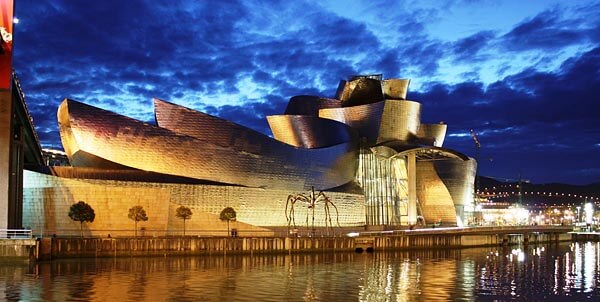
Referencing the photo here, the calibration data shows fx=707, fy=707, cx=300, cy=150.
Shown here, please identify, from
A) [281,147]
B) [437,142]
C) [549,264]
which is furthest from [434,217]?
[549,264]

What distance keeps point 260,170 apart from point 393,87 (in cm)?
2739

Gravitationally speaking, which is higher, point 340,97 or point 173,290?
point 340,97

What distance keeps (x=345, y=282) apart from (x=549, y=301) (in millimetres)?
8161

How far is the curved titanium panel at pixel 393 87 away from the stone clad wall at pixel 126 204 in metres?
30.6

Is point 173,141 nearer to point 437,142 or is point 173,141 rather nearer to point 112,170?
point 112,170

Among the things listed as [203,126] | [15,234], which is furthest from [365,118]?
[15,234]

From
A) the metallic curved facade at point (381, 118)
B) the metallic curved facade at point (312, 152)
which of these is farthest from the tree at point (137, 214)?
the metallic curved facade at point (381, 118)

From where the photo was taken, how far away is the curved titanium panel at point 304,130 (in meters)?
65.9

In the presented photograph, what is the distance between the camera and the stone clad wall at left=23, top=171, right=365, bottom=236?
42.6 meters

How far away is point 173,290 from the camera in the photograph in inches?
1001

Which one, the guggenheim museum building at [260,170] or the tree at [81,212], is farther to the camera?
the guggenheim museum building at [260,170]

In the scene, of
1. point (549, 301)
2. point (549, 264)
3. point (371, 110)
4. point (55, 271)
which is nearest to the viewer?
point (549, 301)

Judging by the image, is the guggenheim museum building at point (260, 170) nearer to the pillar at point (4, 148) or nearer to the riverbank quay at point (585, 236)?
the pillar at point (4, 148)

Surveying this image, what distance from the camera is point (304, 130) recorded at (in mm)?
66000
